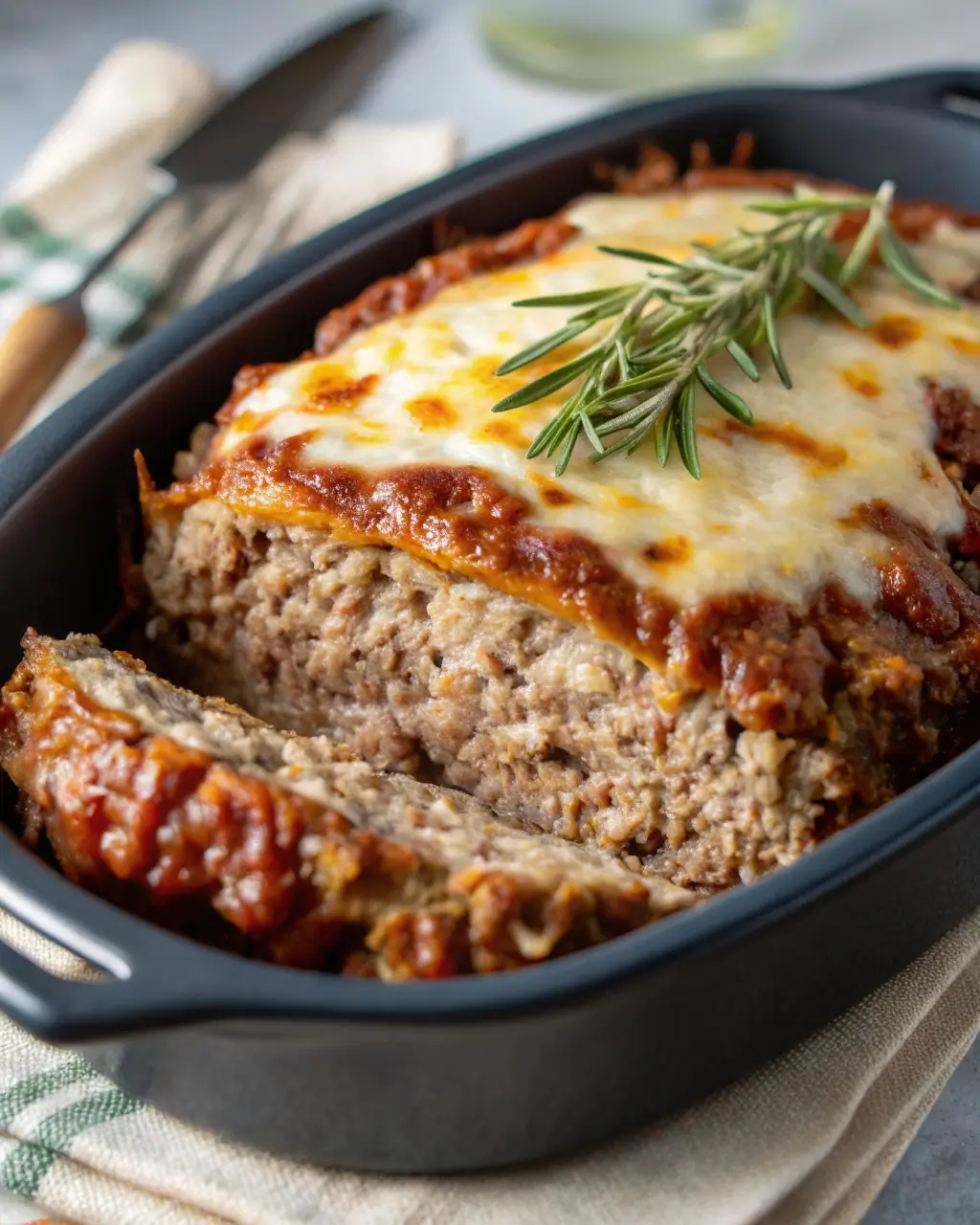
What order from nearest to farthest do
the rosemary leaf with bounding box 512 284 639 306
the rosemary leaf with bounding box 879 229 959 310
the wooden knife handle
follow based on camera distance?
the rosemary leaf with bounding box 512 284 639 306, the rosemary leaf with bounding box 879 229 959 310, the wooden knife handle

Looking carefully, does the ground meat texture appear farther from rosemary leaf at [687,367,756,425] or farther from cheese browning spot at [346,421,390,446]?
rosemary leaf at [687,367,756,425]

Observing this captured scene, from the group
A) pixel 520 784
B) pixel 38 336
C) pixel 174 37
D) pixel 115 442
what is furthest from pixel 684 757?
pixel 174 37

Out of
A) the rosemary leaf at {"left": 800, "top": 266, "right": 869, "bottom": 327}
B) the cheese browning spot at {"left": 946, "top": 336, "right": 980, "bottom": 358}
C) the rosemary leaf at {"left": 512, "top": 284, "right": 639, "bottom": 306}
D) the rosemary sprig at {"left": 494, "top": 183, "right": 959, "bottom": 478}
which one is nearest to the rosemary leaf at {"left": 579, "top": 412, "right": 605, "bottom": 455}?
the rosemary sprig at {"left": 494, "top": 183, "right": 959, "bottom": 478}

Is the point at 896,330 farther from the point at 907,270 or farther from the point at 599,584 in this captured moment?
the point at 599,584

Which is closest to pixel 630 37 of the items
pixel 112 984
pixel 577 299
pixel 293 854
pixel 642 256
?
pixel 642 256

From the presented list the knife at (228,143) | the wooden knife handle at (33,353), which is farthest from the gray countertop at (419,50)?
the wooden knife handle at (33,353)
